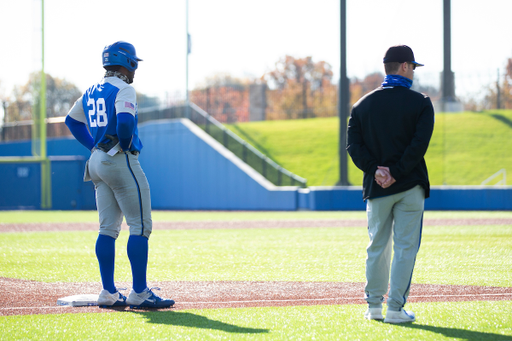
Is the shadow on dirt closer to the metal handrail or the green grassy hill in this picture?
the green grassy hill

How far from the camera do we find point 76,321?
440cm

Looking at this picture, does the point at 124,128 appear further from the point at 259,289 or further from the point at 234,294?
the point at 259,289

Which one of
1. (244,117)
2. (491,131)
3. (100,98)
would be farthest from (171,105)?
(100,98)

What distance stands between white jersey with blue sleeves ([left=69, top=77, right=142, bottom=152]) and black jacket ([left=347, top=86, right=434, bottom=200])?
1.74 metres

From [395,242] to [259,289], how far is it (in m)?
1.87

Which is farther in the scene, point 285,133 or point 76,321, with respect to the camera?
point 285,133

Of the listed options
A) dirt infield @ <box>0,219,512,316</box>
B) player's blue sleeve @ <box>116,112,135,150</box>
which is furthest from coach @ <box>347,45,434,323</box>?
player's blue sleeve @ <box>116,112,135,150</box>

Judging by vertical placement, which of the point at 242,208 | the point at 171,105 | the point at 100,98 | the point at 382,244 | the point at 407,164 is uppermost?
the point at 171,105

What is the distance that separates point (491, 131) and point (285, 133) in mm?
11722

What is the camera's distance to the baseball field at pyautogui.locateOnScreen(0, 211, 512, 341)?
405cm

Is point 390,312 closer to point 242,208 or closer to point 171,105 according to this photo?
point 242,208

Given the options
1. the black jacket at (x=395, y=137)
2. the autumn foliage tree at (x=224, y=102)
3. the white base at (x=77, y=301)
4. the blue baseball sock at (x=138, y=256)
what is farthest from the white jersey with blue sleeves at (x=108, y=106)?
the autumn foliage tree at (x=224, y=102)

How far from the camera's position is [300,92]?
4616 cm

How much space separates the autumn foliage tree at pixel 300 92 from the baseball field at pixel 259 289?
26.5 meters
